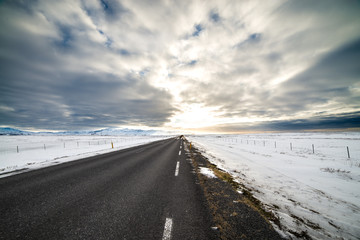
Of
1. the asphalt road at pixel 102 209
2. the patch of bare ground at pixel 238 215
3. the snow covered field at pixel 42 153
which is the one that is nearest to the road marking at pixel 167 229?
the asphalt road at pixel 102 209

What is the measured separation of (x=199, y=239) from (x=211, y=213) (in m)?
0.95

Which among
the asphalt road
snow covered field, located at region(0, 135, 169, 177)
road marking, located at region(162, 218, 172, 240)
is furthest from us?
snow covered field, located at region(0, 135, 169, 177)

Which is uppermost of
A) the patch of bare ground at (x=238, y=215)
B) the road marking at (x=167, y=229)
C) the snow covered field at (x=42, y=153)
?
the snow covered field at (x=42, y=153)

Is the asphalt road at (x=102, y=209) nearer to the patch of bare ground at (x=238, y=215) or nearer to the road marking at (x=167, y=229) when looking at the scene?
the road marking at (x=167, y=229)

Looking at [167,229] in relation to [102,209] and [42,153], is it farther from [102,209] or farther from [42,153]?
[42,153]

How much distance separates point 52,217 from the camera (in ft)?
10.0

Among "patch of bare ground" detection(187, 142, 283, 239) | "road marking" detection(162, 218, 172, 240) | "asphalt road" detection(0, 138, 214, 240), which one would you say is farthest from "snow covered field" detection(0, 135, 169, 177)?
"patch of bare ground" detection(187, 142, 283, 239)

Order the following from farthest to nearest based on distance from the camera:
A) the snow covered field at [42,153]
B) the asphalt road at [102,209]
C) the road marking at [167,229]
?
the snow covered field at [42,153], the asphalt road at [102,209], the road marking at [167,229]

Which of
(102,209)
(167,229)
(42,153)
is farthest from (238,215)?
(42,153)

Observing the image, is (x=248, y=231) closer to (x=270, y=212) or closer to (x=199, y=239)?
(x=199, y=239)

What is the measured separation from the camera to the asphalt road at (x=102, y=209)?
257 cm

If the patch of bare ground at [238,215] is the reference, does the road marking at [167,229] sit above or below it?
above

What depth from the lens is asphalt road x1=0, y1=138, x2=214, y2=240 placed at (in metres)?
2.57

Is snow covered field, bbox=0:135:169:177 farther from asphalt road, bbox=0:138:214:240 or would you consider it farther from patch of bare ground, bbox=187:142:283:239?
patch of bare ground, bbox=187:142:283:239
